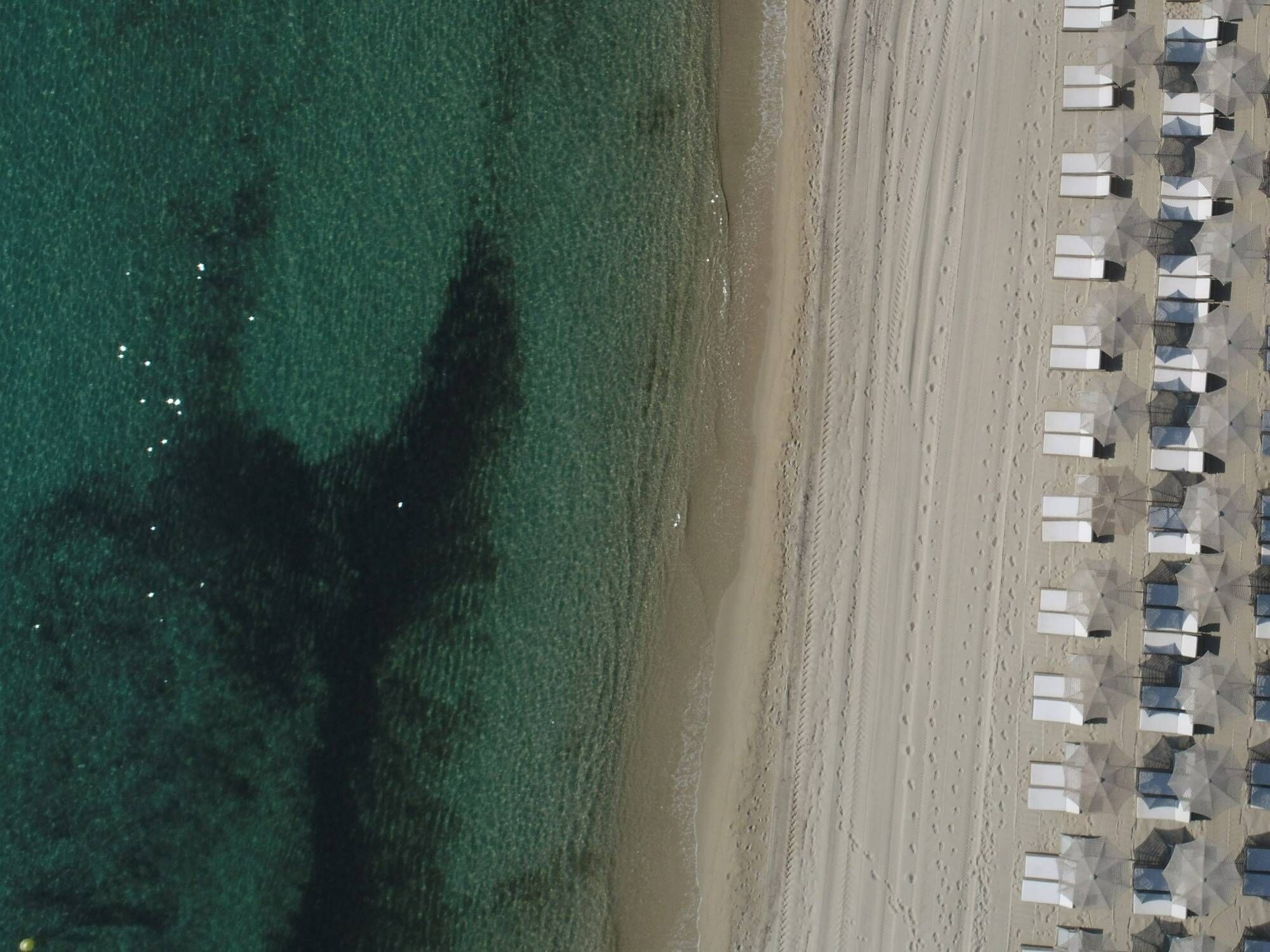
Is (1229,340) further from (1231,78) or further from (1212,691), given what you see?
(1212,691)

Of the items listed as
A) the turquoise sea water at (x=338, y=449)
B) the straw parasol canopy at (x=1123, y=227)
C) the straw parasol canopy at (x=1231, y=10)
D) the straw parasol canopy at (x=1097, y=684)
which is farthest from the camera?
the turquoise sea water at (x=338, y=449)

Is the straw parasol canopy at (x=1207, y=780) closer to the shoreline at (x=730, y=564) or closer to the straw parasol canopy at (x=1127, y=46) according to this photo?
the shoreline at (x=730, y=564)

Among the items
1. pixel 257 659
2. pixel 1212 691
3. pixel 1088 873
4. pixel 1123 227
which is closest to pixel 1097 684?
pixel 1212 691

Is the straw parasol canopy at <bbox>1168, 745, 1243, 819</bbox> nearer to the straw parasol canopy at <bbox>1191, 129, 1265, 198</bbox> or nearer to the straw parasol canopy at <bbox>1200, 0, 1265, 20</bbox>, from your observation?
the straw parasol canopy at <bbox>1191, 129, 1265, 198</bbox>

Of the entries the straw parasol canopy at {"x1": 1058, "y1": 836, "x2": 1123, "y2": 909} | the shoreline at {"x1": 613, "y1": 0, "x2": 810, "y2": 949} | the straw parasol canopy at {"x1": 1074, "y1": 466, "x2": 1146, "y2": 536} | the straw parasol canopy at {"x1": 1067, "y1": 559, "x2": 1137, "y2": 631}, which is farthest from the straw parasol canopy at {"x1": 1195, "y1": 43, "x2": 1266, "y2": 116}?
the straw parasol canopy at {"x1": 1058, "y1": 836, "x2": 1123, "y2": 909}

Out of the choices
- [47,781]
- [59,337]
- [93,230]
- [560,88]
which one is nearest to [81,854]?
[47,781]

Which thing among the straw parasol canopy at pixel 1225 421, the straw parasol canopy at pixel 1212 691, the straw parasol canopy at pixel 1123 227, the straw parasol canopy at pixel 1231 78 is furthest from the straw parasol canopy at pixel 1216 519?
the straw parasol canopy at pixel 1231 78
